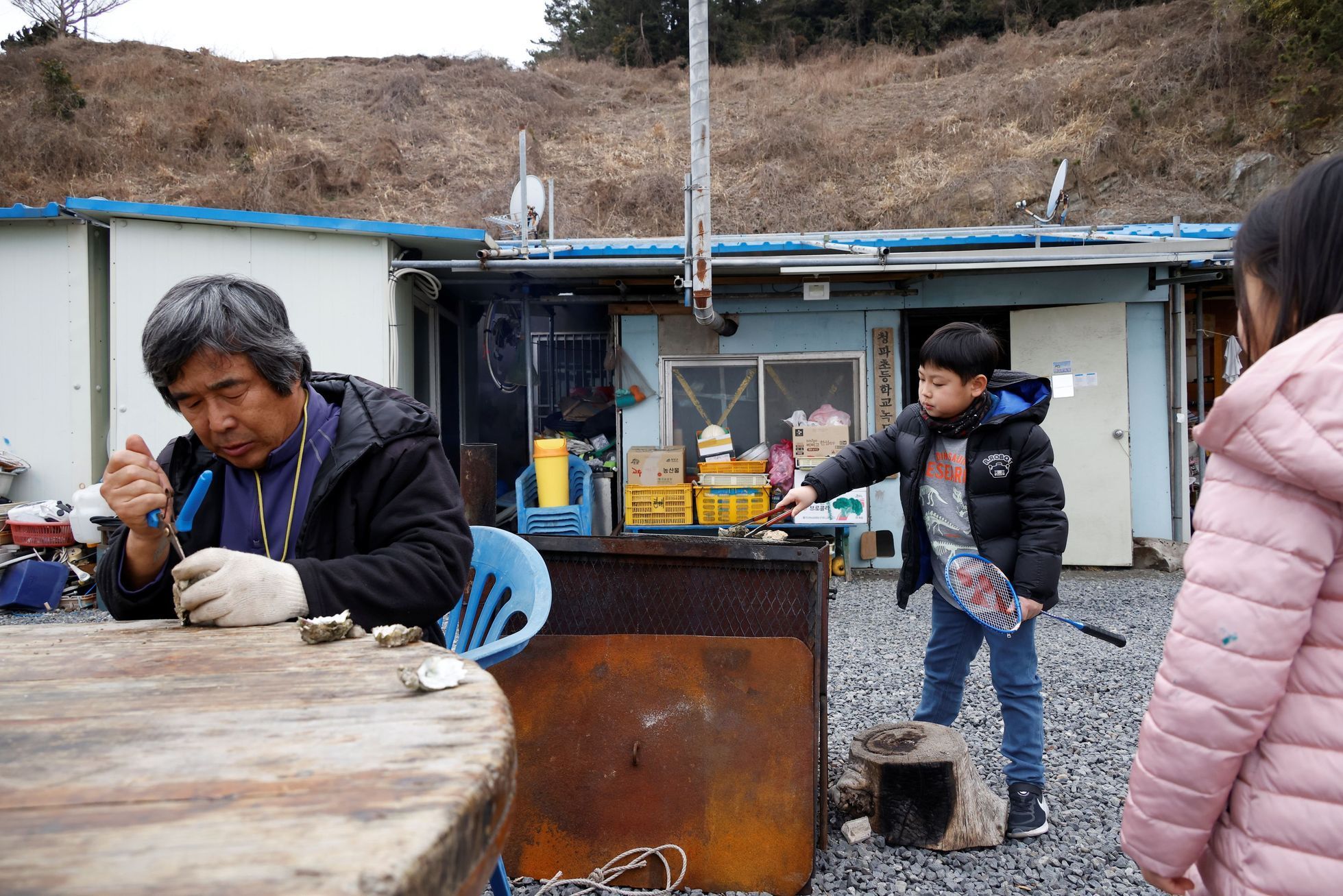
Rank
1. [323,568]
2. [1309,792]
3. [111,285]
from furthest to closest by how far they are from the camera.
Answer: [111,285], [323,568], [1309,792]

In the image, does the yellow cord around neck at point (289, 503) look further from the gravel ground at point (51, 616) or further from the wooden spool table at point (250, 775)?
the gravel ground at point (51, 616)

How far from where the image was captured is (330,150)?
20.2m

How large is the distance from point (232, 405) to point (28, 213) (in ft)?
22.9

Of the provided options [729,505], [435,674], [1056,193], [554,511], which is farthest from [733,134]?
[435,674]

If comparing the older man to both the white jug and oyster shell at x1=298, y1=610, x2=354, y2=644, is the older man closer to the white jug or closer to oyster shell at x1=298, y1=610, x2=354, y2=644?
oyster shell at x1=298, y1=610, x2=354, y2=644

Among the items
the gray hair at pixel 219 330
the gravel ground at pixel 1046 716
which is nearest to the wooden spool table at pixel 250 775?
the gray hair at pixel 219 330

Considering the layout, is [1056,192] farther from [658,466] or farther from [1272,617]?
[1272,617]

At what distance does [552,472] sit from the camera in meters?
7.93

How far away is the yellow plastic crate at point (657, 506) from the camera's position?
7.98 m

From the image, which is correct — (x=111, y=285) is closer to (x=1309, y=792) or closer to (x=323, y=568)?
(x=323, y=568)

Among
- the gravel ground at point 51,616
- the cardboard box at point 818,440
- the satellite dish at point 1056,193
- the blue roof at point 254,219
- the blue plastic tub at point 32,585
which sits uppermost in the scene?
the satellite dish at point 1056,193

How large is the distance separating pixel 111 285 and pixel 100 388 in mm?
967

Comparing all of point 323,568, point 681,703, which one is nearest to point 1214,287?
point 681,703

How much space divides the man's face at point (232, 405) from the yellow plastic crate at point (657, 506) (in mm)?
6005
